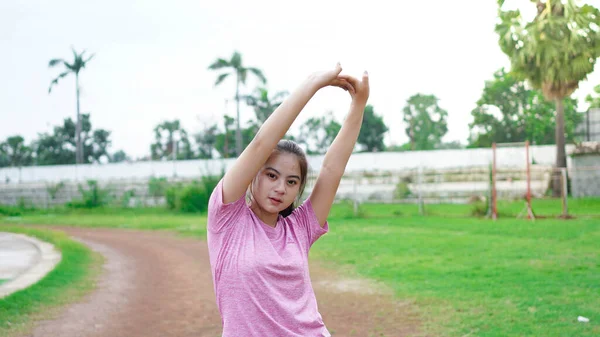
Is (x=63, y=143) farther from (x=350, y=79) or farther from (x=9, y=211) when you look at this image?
(x=350, y=79)

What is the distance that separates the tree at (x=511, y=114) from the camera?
141 feet

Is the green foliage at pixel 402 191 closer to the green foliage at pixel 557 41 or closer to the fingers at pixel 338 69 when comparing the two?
the green foliage at pixel 557 41

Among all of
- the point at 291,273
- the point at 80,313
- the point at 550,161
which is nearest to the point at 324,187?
the point at 291,273

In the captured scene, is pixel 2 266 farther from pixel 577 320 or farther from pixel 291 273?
pixel 291 273

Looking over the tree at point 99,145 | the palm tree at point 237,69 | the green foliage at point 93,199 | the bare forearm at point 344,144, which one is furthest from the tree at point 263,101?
the bare forearm at point 344,144

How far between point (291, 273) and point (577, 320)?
4720 millimetres

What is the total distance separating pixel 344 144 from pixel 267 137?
1.74 ft

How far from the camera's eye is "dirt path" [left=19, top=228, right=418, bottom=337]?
19.2 feet

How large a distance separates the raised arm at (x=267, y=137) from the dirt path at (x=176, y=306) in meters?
3.86

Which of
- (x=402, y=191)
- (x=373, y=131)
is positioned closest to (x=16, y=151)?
(x=373, y=131)

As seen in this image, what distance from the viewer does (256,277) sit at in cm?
195

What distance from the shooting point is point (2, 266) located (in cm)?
988

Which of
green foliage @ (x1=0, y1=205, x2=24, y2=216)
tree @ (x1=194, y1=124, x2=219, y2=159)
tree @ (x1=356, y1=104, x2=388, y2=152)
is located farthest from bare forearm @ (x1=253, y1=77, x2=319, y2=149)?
tree @ (x1=194, y1=124, x2=219, y2=159)

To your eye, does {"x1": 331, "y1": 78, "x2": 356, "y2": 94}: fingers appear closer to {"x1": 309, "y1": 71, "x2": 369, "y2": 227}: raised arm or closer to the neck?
{"x1": 309, "y1": 71, "x2": 369, "y2": 227}: raised arm
